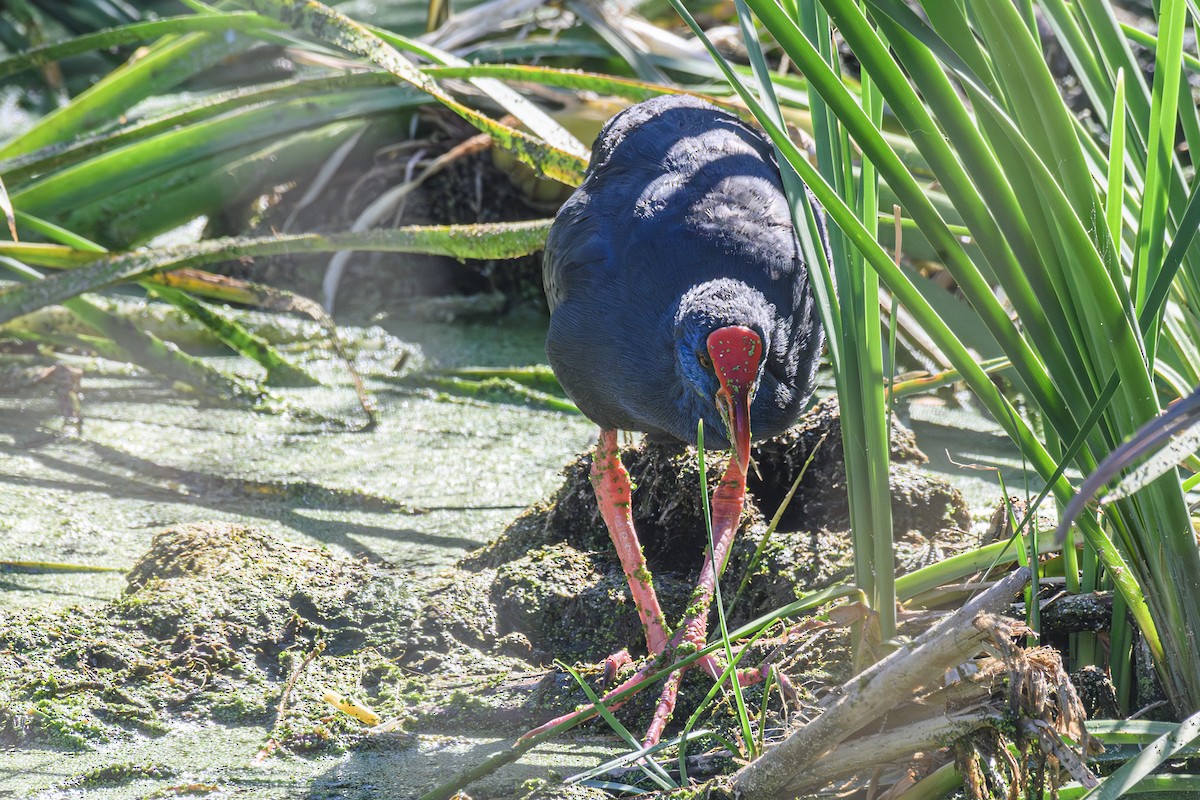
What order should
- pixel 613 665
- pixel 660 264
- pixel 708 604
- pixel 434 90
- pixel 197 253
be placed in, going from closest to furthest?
pixel 708 604 → pixel 613 665 → pixel 660 264 → pixel 434 90 → pixel 197 253

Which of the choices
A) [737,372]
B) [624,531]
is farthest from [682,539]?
[737,372]

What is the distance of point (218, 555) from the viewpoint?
2.57 meters

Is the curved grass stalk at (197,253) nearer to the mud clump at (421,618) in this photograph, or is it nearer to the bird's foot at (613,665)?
the mud clump at (421,618)

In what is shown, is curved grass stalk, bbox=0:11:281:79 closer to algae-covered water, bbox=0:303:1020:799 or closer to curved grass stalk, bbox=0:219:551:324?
curved grass stalk, bbox=0:219:551:324

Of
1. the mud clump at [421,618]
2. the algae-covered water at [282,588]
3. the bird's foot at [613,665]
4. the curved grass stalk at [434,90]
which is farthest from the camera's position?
the curved grass stalk at [434,90]

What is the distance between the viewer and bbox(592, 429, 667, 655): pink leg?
2305mm

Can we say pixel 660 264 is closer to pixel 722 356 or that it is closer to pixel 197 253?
pixel 722 356

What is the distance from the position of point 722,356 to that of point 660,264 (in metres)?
0.40

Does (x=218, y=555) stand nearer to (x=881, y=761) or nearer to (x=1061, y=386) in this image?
(x=881, y=761)

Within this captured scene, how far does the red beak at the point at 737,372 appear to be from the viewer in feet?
6.72

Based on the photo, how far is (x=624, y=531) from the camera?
8.11ft

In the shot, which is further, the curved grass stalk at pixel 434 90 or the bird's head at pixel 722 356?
the curved grass stalk at pixel 434 90

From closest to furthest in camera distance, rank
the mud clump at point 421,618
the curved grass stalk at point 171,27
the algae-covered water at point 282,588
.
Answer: the algae-covered water at point 282,588 → the mud clump at point 421,618 → the curved grass stalk at point 171,27

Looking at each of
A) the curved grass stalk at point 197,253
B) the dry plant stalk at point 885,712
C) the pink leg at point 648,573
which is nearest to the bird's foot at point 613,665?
the pink leg at point 648,573
